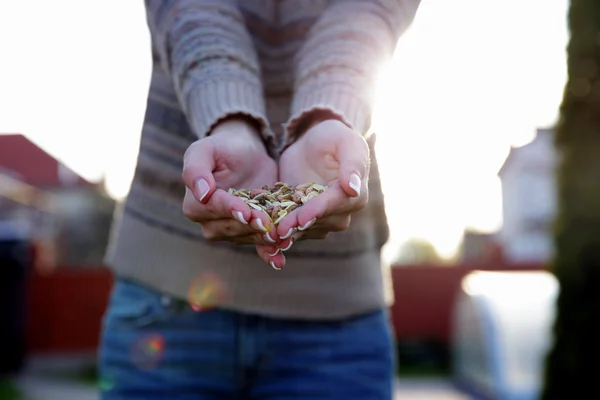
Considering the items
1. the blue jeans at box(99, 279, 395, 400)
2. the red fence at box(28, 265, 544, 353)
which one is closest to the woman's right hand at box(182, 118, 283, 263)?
the blue jeans at box(99, 279, 395, 400)

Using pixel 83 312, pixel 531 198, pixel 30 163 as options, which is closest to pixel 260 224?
pixel 83 312

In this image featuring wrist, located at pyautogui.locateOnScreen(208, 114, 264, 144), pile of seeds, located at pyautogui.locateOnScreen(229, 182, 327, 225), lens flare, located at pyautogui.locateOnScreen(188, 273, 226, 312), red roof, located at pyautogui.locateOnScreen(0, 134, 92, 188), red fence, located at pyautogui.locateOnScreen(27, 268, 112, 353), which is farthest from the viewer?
red roof, located at pyautogui.locateOnScreen(0, 134, 92, 188)

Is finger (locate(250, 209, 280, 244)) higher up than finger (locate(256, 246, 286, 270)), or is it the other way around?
finger (locate(250, 209, 280, 244))

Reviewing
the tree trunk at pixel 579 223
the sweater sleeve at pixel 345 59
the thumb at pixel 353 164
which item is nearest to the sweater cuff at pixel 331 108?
the sweater sleeve at pixel 345 59

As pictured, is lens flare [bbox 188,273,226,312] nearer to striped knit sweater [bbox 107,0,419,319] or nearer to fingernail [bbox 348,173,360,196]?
striped knit sweater [bbox 107,0,419,319]

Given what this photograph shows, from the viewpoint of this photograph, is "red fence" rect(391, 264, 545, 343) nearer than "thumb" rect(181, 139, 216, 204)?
No
